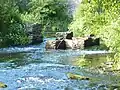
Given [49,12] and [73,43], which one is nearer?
[73,43]

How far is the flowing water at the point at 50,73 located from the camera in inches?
672

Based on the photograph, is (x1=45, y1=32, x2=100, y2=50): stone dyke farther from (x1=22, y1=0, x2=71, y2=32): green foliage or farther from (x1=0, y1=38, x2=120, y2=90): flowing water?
(x1=22, y1=0, x2=71, y2=32): green foliage

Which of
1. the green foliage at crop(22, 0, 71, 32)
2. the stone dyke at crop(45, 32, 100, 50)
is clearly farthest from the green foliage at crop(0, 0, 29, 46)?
the green foliage at crop(22, 0, 71, 32)

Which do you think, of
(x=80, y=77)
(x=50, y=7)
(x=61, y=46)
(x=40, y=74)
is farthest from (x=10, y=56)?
(x=50, y=7)

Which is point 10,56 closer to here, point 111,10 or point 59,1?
point 111,10

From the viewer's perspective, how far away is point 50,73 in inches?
810

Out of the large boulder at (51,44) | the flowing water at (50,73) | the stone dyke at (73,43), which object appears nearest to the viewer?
the flowing water at (50,73)

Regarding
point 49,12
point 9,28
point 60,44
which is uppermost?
point 49,12

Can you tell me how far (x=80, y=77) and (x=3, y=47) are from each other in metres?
19.0

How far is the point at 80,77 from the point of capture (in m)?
18.8

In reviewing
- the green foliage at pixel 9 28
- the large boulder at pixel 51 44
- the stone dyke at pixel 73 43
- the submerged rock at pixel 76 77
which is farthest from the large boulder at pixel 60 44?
the submerged rock at pixel 76 77

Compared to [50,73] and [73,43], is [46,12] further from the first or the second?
[50,73]

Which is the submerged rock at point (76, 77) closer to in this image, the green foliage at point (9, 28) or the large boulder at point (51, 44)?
the large boulder at point (51, 44)

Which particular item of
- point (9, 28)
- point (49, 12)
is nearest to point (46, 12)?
point (49, 12)
